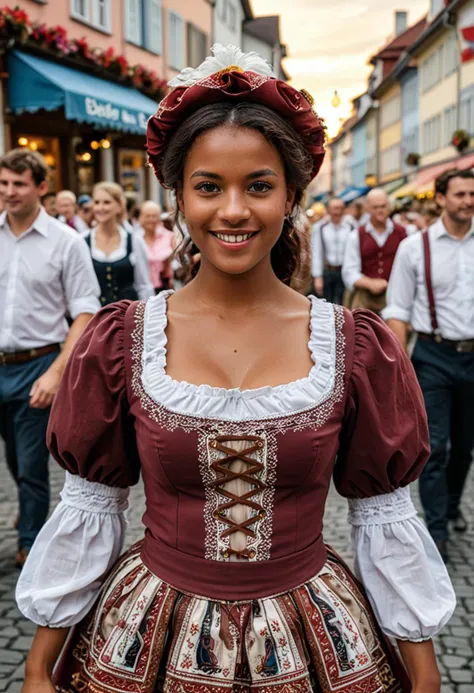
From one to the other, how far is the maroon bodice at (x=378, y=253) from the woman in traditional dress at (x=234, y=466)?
6884 millimetres

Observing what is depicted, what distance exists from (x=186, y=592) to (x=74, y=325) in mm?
2607

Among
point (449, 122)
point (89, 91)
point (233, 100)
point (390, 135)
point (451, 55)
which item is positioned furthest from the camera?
point (390, 135)

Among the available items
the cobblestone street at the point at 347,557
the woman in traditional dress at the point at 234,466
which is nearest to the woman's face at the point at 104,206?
the cobblestone street at the point at 347,557

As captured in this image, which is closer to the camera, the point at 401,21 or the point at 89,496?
the point at 89,496

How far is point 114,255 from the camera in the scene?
7.13 meters

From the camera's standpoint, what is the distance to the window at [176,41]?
836 inches

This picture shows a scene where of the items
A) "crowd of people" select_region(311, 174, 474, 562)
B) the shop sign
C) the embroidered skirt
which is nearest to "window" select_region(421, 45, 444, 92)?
the shop sign

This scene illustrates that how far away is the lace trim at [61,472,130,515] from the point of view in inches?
74.1

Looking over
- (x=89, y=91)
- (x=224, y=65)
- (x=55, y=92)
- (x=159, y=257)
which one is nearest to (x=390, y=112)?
(x=89, y=91)

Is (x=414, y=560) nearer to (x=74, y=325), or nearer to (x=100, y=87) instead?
(x=74, y=325)

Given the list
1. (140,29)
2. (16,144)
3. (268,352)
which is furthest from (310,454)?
(140,29)

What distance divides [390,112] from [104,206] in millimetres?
48278

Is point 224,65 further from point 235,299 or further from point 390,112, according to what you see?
point 390,112

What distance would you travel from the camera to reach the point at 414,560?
1.84 metres
